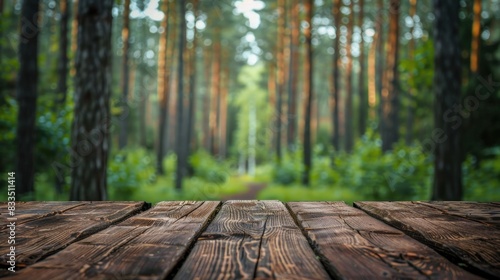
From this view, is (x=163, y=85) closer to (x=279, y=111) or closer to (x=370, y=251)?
(x=279, y=111)

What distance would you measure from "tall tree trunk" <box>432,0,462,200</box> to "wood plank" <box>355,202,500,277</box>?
4311mm

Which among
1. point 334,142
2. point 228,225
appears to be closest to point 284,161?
point 334,142

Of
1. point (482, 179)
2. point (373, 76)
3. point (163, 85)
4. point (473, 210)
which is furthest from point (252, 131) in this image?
point (473, 210)

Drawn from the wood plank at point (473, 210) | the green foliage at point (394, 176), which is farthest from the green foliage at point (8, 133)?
the green foliage at point (394, 176)

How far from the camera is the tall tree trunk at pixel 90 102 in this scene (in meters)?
4.71

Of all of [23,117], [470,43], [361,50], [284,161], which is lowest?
[284,161]

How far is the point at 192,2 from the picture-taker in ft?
57.1

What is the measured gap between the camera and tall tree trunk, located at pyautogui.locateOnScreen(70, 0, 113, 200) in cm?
471

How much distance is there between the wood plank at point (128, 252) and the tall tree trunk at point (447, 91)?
5.49 metres

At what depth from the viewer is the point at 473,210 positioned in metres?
2.11

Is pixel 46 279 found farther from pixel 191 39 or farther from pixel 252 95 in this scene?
pixel 252 95

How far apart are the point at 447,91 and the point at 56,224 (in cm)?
615

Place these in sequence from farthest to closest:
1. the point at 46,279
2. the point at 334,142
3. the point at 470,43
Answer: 1. the point at 334,142
2. the point at 470,43
3. the point at 46,279

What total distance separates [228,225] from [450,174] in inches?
219
